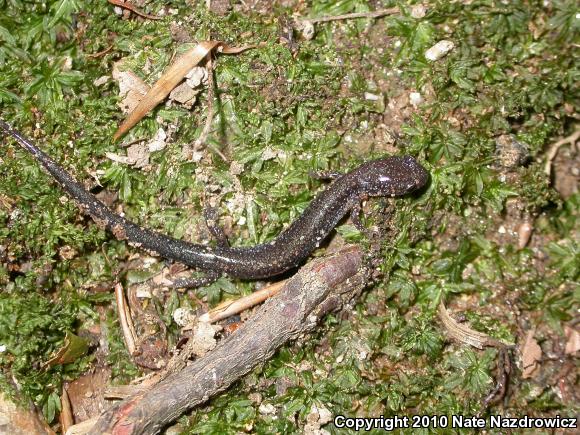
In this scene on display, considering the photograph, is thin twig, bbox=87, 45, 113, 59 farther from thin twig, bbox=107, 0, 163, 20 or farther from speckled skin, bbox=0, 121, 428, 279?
speckled skin, bbox=0, 121, 428, 279

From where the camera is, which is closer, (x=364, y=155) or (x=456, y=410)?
(x=456, y=410)

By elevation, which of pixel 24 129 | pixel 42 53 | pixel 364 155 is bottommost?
pixel 364 155

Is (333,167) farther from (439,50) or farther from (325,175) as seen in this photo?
(439,50)

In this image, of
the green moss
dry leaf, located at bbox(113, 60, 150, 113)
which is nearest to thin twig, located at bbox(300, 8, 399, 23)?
the green moss

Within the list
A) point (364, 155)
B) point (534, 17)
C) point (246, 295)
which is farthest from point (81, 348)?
point (534, 17)

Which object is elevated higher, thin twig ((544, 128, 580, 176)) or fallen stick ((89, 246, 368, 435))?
fallen stick ((89, 246, 368, 435))

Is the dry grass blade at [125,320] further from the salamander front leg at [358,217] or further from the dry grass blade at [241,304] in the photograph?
the salamander front leg at [358,217]

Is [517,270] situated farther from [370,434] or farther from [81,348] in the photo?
[81,348]
